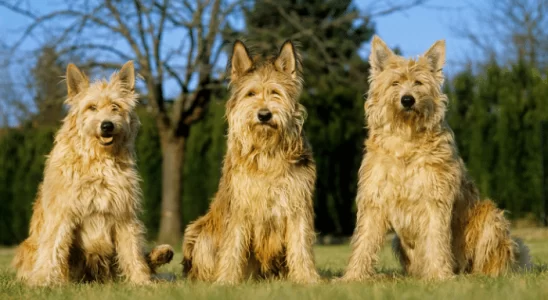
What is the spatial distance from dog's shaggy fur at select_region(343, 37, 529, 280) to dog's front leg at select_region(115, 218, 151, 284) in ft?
5.82

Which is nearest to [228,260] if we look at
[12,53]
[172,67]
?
[172,67]

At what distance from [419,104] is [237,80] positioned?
1571 mm

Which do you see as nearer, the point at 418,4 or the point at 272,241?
the point at 272,241

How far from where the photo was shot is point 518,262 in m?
6.34

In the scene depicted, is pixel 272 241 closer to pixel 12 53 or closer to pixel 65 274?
pixel 65 274

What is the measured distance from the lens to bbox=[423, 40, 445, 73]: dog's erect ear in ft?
20.9

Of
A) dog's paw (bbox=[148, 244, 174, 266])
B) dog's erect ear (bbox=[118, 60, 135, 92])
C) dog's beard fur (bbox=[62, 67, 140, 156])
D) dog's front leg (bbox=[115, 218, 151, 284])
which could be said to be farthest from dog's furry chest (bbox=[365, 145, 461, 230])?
dog's erect ear (bbox=[118, 60, 135, 92])

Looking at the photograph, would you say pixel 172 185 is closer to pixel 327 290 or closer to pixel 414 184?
pixel 414 184

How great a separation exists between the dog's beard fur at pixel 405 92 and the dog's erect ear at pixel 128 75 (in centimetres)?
217

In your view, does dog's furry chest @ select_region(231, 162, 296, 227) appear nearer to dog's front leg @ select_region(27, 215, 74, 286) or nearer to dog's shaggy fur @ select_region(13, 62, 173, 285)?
dog's shaggy fur @ select_region(13, 62, 173, 285)

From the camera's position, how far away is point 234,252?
19.4 feet

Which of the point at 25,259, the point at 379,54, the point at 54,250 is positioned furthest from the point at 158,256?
the point at 379,54

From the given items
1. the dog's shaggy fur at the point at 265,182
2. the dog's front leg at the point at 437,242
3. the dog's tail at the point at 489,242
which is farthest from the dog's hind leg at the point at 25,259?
the dog's tail at the point at 489,242

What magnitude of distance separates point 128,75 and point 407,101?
2574mm
